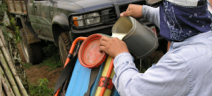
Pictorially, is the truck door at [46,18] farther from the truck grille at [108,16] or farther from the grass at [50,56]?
the truck grille at [108,16]

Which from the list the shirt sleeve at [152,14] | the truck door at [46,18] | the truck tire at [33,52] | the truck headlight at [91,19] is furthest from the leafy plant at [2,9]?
the truck tire at [33,52]

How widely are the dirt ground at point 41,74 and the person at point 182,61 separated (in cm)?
302

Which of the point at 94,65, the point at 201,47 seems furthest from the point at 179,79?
the point at 94,65

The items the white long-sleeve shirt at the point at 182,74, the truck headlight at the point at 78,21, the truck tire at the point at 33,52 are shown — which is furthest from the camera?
the truck tire at the point at 33,52

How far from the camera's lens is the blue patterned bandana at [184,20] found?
1055 millimetres

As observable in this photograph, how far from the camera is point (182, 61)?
1.01m

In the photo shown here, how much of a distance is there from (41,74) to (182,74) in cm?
406

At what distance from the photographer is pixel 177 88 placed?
1.04 meters

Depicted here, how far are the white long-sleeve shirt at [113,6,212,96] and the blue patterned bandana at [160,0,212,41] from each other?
4 cm

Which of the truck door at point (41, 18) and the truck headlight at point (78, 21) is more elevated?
the truck headlight at point (78, 21)

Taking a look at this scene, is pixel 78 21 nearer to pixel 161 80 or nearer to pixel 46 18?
pixel 46 18

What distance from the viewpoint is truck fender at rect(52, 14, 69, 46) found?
11.0ft

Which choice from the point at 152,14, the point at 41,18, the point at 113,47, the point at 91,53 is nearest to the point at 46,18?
the point at 41,18

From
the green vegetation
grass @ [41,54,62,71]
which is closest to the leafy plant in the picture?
the green vegetation
